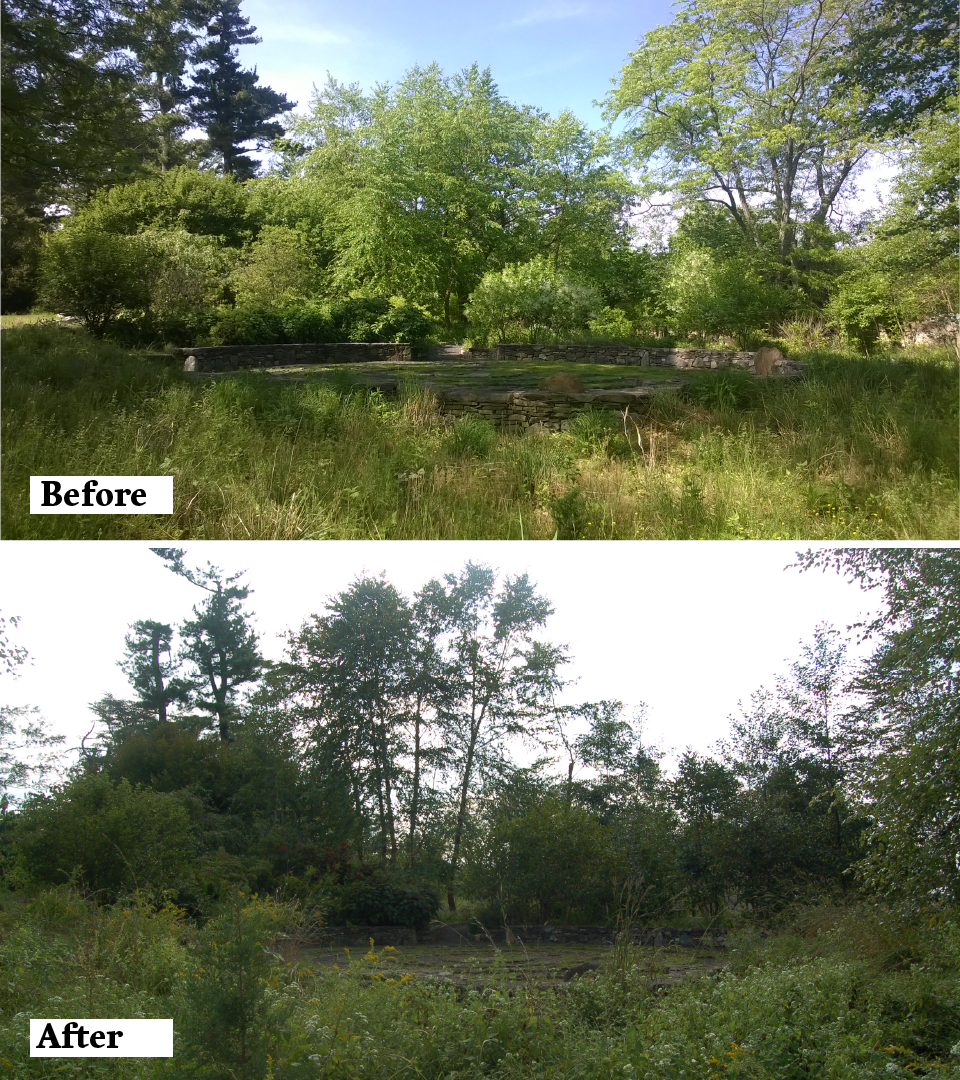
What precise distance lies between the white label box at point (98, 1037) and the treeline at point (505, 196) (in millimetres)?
6482

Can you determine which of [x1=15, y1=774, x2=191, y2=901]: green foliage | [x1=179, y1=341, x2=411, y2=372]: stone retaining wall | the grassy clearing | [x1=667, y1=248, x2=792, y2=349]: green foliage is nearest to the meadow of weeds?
[x1=15, y1=774, x2=191, y2=901]: green foliage

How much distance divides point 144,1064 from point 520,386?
6031 millimetres

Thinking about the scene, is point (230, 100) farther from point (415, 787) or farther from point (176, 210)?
point (415, 787)

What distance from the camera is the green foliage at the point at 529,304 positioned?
9234 mm

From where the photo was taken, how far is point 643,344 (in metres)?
14.2

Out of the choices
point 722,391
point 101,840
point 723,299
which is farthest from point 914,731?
point 723,299

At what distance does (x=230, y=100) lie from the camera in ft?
22.1

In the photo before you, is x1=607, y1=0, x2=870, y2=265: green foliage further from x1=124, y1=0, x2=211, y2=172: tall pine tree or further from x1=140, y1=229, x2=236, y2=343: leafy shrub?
x1=140, y1=229, x2=236, y2=343: leafy shrub

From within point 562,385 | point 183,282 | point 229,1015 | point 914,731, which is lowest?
point 229,1015

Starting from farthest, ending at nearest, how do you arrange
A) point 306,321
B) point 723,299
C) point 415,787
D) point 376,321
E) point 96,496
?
1. point 723,299
2. point 376,321
3. point 306,321
4. point 415,787
5. point 96,496

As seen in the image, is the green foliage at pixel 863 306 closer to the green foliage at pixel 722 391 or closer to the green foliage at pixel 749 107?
the green foliage at pixel 749 107

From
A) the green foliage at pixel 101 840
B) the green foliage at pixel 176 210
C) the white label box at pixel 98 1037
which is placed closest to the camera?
the white label box at pixel 98 1037

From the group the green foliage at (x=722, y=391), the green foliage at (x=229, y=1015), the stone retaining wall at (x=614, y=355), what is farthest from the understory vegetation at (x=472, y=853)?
the stone retaining wall at (x=614, y=355)

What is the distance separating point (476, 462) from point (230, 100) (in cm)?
419
